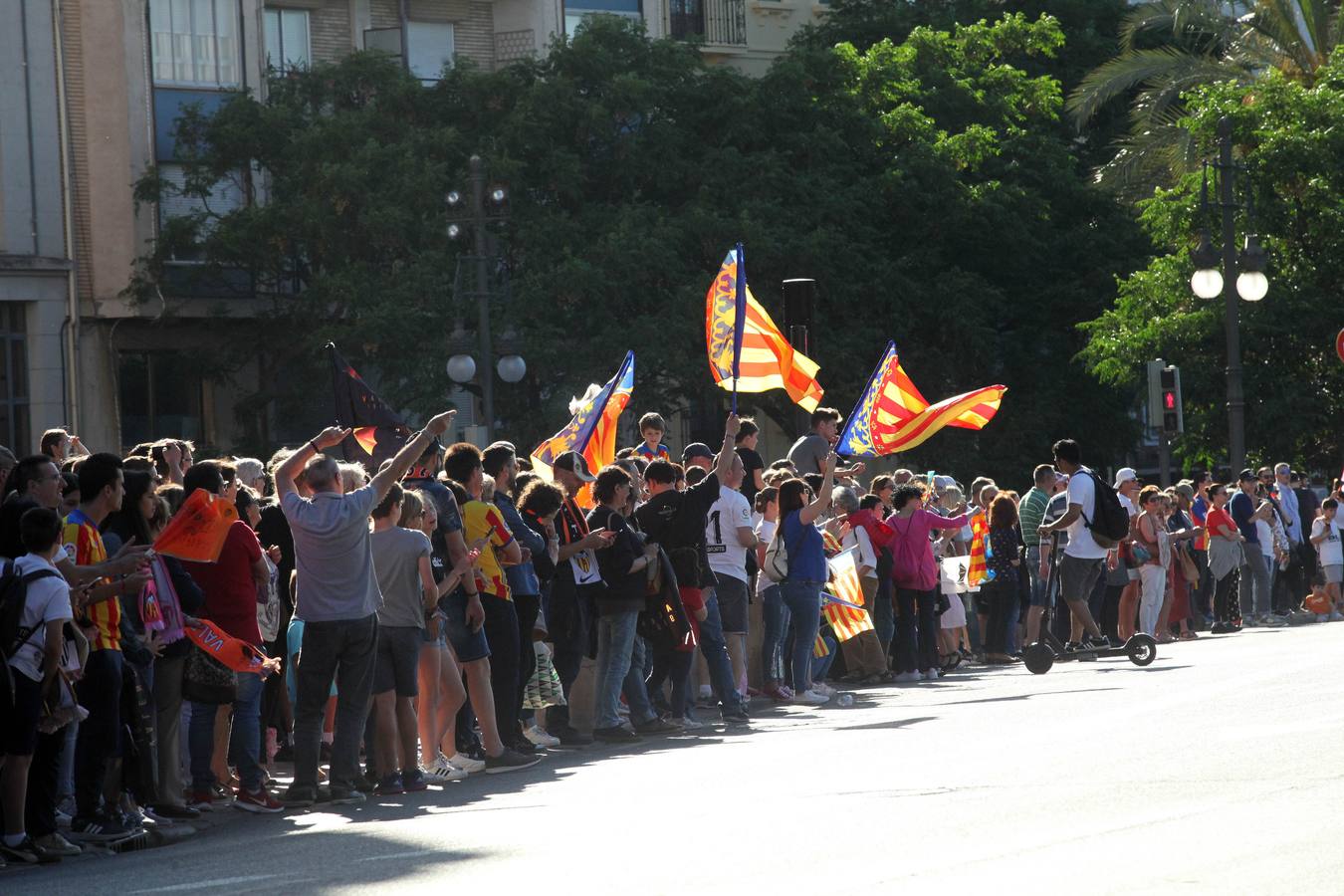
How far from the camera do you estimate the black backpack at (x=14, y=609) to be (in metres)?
10.1

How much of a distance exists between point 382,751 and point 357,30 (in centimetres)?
2857

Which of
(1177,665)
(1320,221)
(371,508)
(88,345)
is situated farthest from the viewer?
(88,345)

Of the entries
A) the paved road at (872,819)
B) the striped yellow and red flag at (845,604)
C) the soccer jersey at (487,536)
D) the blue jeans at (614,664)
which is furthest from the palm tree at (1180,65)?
the soccer jersey at (487,536)

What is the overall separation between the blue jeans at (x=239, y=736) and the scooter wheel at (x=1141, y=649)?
28.9ft

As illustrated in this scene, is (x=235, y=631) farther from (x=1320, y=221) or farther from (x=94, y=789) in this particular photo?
(x=1320, y=221)

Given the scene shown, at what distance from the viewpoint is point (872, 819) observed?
9.30 m

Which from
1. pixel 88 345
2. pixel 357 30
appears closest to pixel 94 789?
pixel 88 345

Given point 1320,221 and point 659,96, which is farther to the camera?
point 659,96

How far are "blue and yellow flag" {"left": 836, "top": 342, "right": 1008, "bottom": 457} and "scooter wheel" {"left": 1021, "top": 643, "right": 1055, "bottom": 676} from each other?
308 centimetres

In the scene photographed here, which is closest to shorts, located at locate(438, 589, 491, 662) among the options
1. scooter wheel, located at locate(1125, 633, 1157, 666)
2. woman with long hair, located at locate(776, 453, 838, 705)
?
woman with long hair, located at locate(776, 453, 838, 705)

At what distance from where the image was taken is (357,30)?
38938 millimetres

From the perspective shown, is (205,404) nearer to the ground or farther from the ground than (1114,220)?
nearer to the ground

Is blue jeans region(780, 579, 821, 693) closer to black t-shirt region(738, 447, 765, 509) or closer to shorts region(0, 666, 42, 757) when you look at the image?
black t-shirt region(738, 447, 765, 509)

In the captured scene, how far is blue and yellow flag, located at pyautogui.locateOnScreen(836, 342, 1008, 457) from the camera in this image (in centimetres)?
2103
